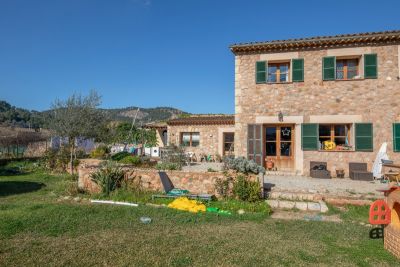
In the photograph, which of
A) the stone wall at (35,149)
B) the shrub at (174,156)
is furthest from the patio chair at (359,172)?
the stone wall at (35,149)

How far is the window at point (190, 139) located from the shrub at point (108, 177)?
1025 cm

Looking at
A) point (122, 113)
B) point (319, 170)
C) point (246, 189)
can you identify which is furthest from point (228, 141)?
point (122, 113)

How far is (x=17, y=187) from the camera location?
32.5 feet

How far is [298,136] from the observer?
1159 centimetres

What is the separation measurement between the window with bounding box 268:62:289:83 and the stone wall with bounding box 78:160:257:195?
611 centimetres

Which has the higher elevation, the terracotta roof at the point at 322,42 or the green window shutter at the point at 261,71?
the terracotta roof at the point at 322,42

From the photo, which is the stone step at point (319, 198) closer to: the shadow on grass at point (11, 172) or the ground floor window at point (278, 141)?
the ground floor window at point (278, 141)

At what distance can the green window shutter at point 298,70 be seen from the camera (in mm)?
11500

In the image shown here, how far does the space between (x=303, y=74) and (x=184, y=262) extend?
10059 mm

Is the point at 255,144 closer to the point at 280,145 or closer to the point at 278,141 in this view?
the point at 278,141

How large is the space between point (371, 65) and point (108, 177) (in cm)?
1117

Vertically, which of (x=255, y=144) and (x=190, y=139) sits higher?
(x=190, y=139)

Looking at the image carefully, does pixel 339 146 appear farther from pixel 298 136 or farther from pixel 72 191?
pixel 72 191

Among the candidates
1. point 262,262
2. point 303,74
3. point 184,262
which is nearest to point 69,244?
point 184,262
